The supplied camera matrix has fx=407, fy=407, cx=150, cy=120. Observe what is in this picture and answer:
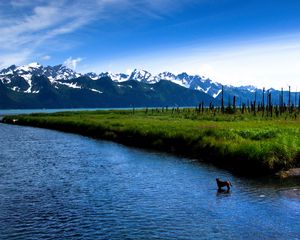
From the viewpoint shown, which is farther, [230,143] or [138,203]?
[230,143]

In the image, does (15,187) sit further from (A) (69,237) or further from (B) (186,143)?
(B) (186,143)

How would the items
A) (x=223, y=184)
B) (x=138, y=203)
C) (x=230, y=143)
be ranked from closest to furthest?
(x=138, y=203) → (x=223, y=184) → (x=230, y=143)

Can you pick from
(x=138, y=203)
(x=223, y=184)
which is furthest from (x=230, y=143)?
(x=138, y=203)

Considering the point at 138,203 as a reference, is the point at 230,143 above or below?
above

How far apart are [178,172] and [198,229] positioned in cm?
1900

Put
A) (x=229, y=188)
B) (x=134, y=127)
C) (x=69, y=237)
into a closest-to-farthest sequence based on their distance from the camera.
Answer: (x=69, y=237) < (x=229, y=188) < (x=134, y=127)

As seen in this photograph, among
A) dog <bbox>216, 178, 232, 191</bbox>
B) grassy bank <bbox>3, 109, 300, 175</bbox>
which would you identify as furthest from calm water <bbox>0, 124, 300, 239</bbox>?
grassy bank <bbox>3, 109, 300, 175</bbox>

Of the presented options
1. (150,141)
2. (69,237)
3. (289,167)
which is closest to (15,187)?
(69,237)

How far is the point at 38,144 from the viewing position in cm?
7388

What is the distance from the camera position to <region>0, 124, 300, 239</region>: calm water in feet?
81.6

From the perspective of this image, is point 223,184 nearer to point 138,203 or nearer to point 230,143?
point 138,203

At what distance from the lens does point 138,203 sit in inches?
1218

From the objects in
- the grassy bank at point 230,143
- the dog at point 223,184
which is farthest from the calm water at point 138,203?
the grassy bank at point 230,143

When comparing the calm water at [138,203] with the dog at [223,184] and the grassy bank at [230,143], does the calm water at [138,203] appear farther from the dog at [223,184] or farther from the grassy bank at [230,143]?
the grassy bank at [230,143]
